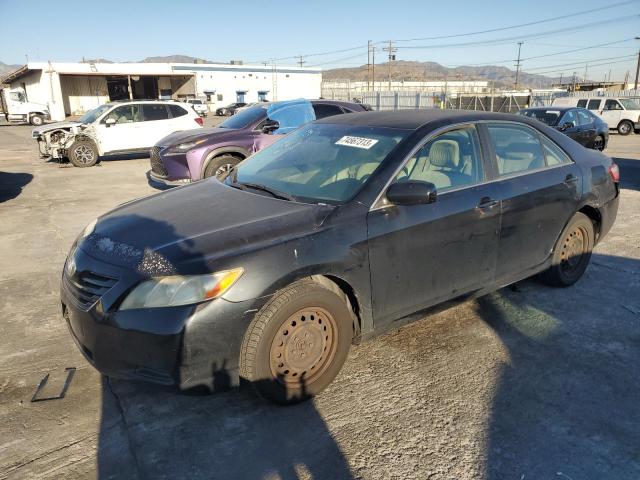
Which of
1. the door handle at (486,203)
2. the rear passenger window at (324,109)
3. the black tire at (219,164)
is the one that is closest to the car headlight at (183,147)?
the black tire at (219,164)

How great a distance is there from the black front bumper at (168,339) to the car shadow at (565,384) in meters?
1.42

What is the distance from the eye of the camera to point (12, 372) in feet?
10.7

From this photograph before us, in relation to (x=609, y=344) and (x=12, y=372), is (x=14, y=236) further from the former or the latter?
(x=609, y=344)

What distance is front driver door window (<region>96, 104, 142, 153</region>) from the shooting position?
13.5m

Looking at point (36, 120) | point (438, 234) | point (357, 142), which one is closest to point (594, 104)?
point (357, 142)

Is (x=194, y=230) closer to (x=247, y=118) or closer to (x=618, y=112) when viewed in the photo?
(x=247, y=118)

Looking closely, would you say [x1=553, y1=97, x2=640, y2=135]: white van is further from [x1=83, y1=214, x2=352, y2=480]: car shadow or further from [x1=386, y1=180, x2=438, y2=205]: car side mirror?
[x1=83, y1=214, x2=352, y2=480]: car shadow

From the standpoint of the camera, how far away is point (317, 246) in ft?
9.04

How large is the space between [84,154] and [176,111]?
2820mm

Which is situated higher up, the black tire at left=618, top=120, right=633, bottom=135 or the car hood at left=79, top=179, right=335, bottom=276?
the car hood at left=79, top=179, right=335, bottom=276

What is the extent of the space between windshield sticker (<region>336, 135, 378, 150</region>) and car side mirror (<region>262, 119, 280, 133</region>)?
224 inches

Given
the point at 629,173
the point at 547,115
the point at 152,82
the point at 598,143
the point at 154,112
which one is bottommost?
the point at 629,173

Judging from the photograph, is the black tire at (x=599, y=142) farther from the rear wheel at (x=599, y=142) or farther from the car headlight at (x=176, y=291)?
the car headlight at (x=176, y=291)

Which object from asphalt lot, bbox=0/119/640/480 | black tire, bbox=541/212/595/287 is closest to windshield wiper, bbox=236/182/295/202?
asphalt lot, bbox=0/119/640/480
